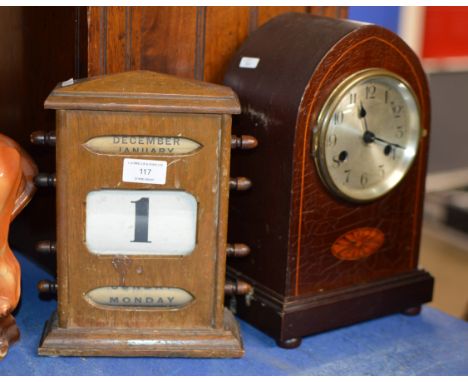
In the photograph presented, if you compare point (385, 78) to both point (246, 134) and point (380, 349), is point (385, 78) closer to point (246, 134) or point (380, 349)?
point (246, 134)

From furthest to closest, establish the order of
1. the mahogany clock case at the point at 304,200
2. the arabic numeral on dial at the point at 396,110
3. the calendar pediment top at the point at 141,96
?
the arabic numeral on dial at the point at 396,110 → the mahogany clock case at the point at 304,200 → the calendar pediment top at the point at 141,96

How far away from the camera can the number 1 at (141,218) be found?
1370mm

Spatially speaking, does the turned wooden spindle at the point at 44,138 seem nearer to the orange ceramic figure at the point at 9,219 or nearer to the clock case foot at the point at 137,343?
the orange ceramic figure at the point at 9,219

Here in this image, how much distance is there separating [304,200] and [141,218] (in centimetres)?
29

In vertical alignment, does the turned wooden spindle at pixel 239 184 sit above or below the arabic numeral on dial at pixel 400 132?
below

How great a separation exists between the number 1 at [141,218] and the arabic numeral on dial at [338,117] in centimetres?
36

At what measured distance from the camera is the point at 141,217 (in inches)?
54.1

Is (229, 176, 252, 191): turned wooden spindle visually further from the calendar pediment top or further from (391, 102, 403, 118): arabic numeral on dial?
(391, 102, 403, 118): arabic numeral on dial

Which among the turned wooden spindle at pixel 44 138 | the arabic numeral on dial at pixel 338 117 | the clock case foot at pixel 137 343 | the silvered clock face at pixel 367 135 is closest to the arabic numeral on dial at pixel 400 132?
the silvered clock face at pixel 367 135

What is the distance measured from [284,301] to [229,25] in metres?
0.55

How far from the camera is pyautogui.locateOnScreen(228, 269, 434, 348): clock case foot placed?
1.49m

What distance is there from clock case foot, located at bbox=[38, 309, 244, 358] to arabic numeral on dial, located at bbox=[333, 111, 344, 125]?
415mm

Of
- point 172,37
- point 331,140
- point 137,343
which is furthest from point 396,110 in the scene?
point 137,343

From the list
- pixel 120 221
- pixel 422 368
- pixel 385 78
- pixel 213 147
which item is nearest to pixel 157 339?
pixel 120 221
